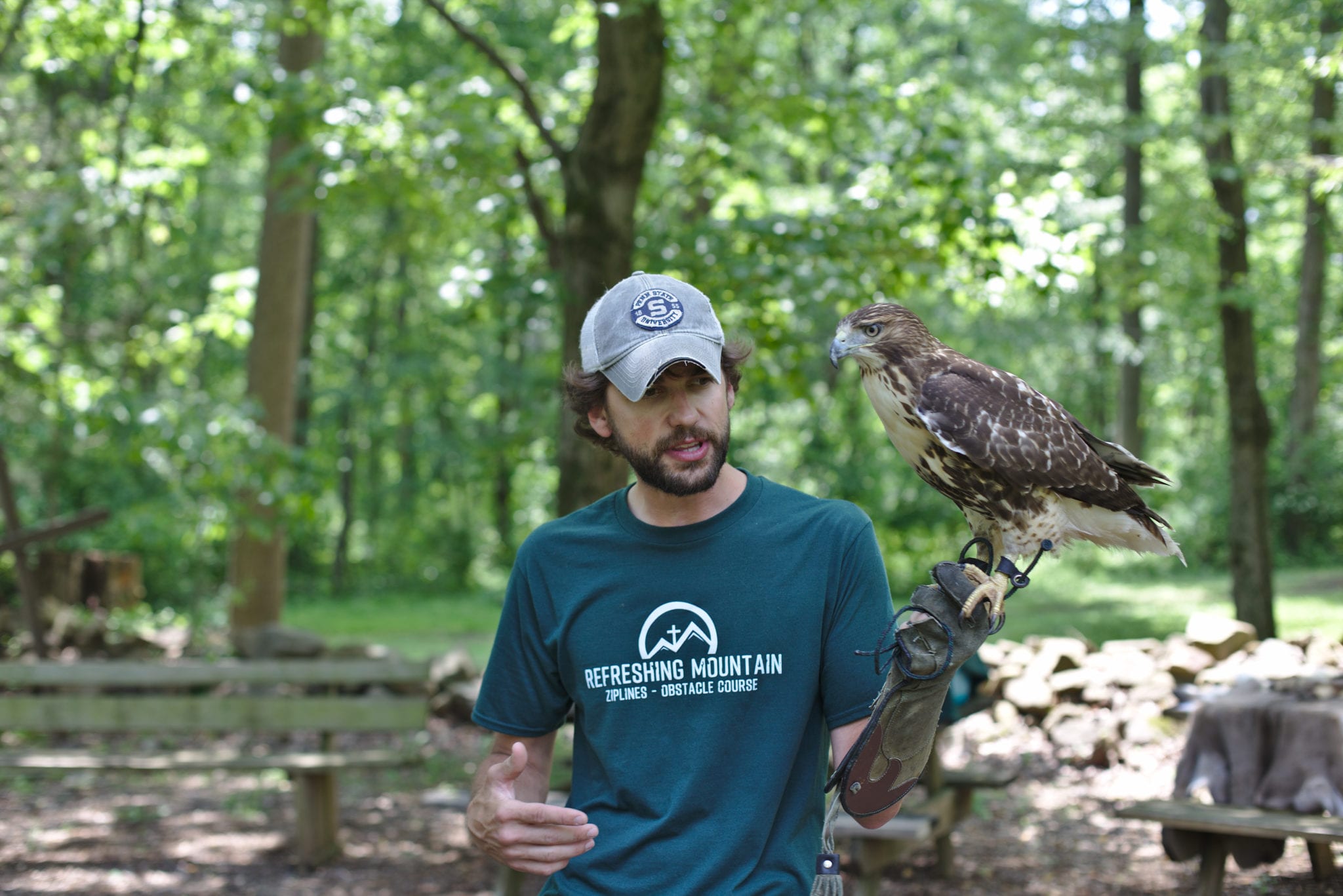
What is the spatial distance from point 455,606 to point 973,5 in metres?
11.7

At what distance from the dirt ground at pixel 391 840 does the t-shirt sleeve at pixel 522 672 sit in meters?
3.25

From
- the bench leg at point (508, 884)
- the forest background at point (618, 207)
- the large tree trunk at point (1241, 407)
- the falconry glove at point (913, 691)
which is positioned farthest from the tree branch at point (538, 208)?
the large tree trunk at point (1241, 407)

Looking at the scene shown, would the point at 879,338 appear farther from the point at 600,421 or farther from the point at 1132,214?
the point at 1132,214

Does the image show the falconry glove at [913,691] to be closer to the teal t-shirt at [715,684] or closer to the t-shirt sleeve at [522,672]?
the teal t-shirt at [715,684]

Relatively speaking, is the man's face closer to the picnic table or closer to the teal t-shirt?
the teal t-shirt

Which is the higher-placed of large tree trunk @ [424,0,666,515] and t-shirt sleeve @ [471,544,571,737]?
large tree trunk @ [424,0,666,515]

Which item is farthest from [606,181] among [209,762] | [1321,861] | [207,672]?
[1321,861]

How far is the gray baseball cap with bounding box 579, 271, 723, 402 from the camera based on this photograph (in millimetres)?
2059

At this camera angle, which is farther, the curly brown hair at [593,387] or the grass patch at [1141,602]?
the grass patch at [1141,602]

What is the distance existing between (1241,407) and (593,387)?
7495mm

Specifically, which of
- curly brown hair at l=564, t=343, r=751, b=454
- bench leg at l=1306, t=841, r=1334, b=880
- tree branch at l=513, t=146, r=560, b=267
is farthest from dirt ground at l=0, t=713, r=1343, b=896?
curly brown hair at l=564, t=343, r=751, b=454

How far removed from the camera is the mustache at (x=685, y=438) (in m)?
2.10

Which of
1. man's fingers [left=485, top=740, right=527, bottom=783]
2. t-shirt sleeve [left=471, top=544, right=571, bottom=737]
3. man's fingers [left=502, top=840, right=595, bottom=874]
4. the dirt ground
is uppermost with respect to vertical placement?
t-shirt sleeve [left=471, top=544, right=571, bottom=737]

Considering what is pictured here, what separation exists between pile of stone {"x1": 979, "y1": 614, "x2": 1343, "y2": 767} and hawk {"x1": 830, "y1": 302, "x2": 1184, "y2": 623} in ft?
18.0
